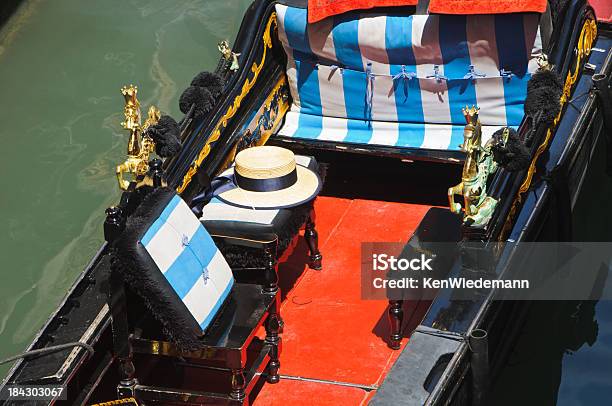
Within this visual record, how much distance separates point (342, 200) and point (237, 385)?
2.22 m

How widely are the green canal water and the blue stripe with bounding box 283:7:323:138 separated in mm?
2160

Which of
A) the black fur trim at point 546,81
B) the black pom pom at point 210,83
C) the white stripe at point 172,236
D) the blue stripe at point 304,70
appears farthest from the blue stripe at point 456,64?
the white stripe at point 172,236

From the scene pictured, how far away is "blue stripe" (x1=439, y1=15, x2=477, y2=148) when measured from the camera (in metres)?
7.23

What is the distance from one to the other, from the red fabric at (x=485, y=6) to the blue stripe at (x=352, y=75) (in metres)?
0.51

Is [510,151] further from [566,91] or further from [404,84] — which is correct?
[404,84]

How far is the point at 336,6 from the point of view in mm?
7402

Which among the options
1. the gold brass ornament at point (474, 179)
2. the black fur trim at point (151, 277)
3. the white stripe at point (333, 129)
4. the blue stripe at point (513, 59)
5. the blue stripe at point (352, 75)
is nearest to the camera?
the black fur trim at point (151, 277)

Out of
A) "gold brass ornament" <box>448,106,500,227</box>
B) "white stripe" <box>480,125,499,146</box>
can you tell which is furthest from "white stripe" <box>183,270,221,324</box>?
"white stripe" <box>480,125,499,146</box>

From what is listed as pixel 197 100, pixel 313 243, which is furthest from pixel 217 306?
pixel 197 100

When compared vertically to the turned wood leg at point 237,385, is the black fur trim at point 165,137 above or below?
above

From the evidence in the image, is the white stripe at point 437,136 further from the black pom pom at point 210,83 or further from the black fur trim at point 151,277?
the black fur trim at point 151,277

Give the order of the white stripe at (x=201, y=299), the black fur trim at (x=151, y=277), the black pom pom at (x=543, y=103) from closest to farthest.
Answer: the black fur trim at (x=151, y=277) → the white stripe at (x=201, y=299) → the black pom pom at (x=543, y=103)

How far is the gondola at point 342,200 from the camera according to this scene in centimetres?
587

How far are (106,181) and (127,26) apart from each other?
2.38 metres
